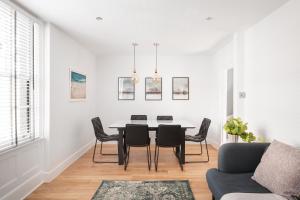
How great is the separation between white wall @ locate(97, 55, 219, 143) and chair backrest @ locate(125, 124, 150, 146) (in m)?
1.99

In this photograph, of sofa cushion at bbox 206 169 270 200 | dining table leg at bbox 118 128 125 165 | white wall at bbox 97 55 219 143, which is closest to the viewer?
sofa cushion at bbox 206 169 270 200

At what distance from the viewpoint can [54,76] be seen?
333 cm

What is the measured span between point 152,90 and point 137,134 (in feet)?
7.27

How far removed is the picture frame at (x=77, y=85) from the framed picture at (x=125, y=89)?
1135mm

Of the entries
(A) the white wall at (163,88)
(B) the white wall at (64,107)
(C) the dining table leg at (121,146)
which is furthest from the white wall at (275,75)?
(B) the white wall at (64,107)

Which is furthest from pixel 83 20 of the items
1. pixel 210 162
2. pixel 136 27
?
pixel 210 162

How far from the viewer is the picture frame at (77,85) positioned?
3.96m

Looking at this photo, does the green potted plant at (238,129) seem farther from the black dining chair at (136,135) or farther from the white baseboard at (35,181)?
the white baseboard at (35,181)

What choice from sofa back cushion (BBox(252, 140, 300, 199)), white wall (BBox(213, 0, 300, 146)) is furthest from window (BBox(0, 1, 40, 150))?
white wall (BBox(213, 0, 300, 146))

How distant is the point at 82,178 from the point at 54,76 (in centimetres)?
173

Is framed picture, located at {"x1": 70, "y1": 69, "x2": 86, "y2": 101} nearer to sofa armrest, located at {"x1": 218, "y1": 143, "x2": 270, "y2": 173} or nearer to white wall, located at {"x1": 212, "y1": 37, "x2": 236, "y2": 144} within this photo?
sofa armrest, located at {"x1": 218, "y1": 143, "x2": 270, "y2": 173}

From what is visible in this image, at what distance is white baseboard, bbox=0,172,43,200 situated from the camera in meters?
2.43

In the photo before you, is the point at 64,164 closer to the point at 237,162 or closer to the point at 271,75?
the point at 237,162

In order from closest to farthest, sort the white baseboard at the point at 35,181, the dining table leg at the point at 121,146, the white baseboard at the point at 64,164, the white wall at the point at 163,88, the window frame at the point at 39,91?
the white baseboard at the point at 35,181
the window frame at the point at 39,91
the white baseboard at the point at 64,164
the dining table leg at the point at 121,146
the white wall at the point at 163,88
